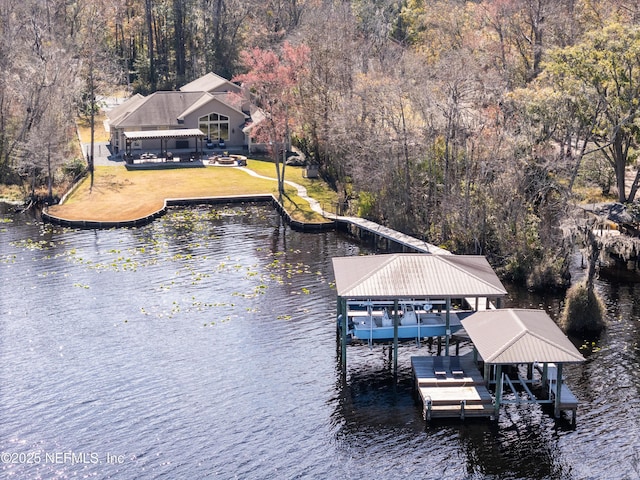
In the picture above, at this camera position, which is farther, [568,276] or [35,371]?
[568,276]

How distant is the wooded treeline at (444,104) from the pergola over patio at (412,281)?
31.9ft

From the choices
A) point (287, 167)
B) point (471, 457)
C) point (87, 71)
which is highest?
point (87, 71)

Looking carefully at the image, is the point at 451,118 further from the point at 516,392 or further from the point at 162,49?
the point at 162,49

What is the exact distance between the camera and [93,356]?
42.8m

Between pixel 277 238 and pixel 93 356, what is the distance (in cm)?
2582

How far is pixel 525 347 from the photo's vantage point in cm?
3691

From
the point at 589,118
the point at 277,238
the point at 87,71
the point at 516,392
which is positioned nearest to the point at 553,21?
the point at 589,118

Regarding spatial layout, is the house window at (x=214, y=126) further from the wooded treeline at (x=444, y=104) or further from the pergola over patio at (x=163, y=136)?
the wooded treeline at (x=444, y=104)

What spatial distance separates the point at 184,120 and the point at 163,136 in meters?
5.43

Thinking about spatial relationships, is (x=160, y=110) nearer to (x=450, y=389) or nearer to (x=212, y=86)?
(x=212, y=86)

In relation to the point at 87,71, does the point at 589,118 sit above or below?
below

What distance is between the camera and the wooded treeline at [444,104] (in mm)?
56656

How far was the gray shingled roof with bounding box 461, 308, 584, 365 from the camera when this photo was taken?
120 feet

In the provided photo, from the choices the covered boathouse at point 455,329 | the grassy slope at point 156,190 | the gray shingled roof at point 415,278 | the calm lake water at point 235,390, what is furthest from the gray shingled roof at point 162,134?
the gray shingled roof at point 415,278
